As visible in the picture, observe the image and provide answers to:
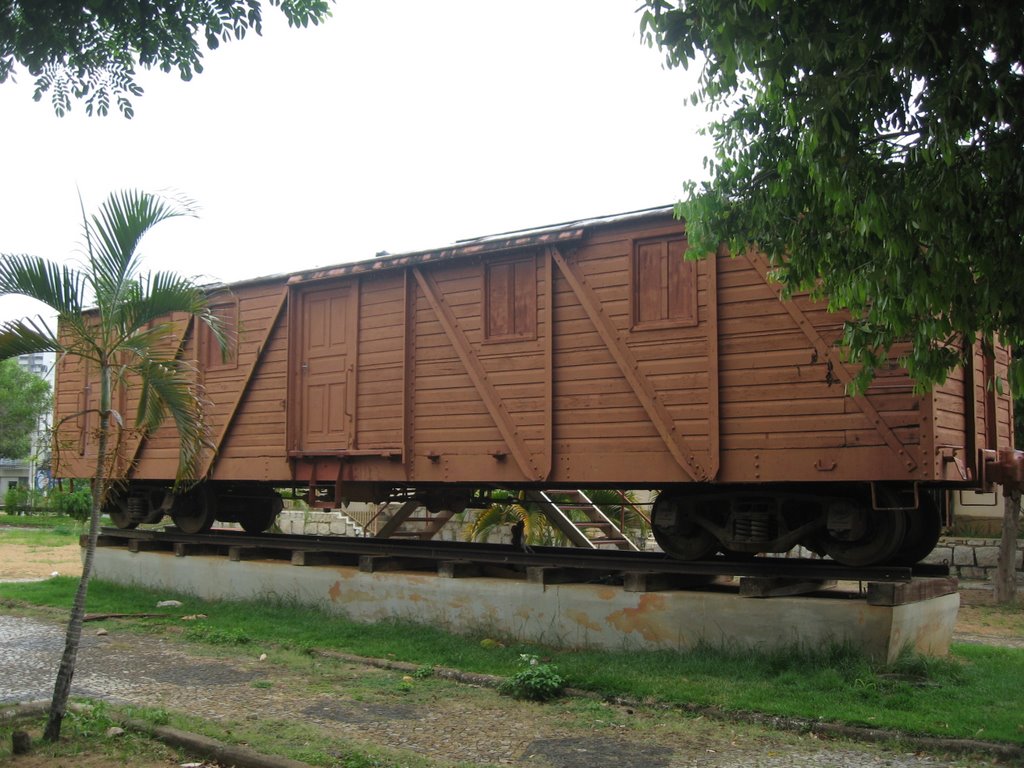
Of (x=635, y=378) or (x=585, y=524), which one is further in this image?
(x=585, y=524)

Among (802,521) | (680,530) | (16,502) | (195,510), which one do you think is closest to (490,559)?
(680,530)

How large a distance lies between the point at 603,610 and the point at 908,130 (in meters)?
4.84

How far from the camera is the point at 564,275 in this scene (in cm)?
949

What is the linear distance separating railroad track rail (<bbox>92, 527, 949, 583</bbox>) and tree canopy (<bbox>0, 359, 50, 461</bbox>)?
38145 millimetres

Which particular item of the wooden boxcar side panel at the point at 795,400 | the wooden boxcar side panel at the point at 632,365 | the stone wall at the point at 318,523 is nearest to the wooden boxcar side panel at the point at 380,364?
the wooden boxcar side panel at the point at 632,365

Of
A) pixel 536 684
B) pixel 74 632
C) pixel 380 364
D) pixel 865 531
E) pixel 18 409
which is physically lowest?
pixel 536 684

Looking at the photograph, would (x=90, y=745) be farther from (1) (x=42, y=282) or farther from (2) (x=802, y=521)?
(2) (x=802, y=521)

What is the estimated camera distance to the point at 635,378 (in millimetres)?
8938

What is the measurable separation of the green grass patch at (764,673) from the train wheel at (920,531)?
0.92 m

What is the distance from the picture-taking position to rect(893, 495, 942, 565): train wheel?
854cm

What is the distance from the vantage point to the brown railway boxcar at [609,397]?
8039 millimetres

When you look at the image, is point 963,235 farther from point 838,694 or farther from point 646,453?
point 646,453

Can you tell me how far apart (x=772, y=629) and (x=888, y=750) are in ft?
6.72

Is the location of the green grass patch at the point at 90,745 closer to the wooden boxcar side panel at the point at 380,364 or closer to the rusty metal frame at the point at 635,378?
the rusty metal frame at the point at 635,378
